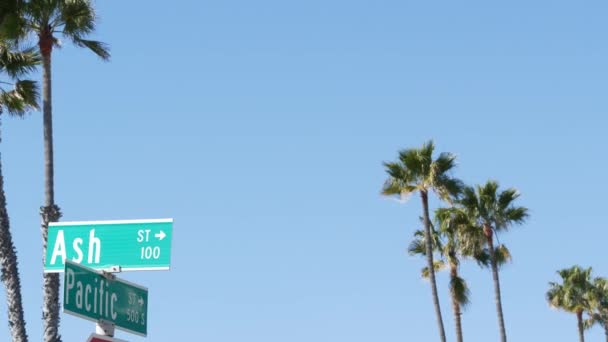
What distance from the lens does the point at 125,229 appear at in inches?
367

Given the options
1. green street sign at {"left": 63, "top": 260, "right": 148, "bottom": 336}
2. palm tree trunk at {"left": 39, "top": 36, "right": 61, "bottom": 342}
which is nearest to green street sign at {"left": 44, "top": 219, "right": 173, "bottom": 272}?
green street sign at {"left": 63, "top": 260, "right": 148, "bottom": 336}

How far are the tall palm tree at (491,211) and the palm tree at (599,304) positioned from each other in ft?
65.5

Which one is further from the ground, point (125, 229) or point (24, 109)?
point (24, 109)

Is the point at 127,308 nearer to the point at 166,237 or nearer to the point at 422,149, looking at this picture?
the point at 166,237

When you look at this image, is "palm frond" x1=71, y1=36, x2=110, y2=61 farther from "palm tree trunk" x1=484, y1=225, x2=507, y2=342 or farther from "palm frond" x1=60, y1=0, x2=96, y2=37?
"palm tree trunk" x1=484, y1=225, x2=507, y2=342

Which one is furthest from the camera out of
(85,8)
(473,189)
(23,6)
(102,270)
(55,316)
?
(473,189)

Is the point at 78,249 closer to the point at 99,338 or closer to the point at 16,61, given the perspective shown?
the point at 99,338

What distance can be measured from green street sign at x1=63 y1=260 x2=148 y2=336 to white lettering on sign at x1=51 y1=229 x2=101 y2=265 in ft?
1.00

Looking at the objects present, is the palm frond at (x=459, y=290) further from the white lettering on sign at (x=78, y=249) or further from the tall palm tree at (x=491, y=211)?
the white lettering on sign at (x=78, y=249)

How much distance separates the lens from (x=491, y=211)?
139ft

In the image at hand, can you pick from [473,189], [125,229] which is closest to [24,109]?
[125,229]

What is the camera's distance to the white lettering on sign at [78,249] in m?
9.23

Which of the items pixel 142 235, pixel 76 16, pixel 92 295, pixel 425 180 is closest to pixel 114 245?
pixel 142 235

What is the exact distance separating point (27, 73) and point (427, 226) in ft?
60.0
